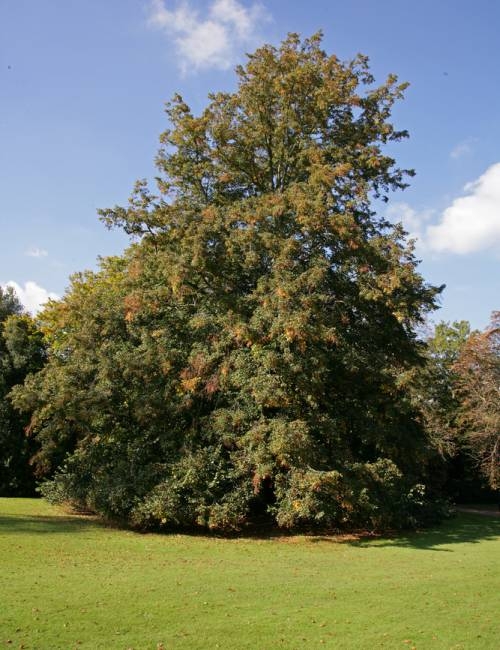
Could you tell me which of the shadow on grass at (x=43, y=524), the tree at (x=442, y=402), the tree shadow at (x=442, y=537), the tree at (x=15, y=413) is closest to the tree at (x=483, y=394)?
the tree at (x=442, y=402)

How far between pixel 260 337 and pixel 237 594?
9686 millimetres

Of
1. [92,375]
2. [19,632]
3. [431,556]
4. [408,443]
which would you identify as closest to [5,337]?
[92,375]

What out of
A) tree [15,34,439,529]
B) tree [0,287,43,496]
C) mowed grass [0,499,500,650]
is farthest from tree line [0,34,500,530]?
tree [0,287,43,496]

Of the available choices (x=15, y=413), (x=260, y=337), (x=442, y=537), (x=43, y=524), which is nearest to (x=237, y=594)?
(x=260, y=337)

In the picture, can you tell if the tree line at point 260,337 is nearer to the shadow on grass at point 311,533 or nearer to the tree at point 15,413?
the shadow on grass at point 311,533

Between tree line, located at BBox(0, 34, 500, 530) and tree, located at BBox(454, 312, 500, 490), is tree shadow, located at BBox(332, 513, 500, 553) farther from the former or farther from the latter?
tree, located at BBox(454, 312, 500, 490)

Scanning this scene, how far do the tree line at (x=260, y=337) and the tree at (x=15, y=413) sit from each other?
10165 mm

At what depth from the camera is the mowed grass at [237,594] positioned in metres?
7.85

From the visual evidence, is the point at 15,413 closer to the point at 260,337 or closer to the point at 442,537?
the point at 260,337

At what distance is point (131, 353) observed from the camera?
861 inches

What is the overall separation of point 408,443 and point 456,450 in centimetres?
1976

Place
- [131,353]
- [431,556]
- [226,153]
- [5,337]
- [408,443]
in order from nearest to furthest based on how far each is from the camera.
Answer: [431,556] < [408,443] < [131,353] < [226,153] < [5,337]

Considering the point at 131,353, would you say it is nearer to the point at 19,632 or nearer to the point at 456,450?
the point at 19,632

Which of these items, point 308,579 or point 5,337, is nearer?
point 308,579
